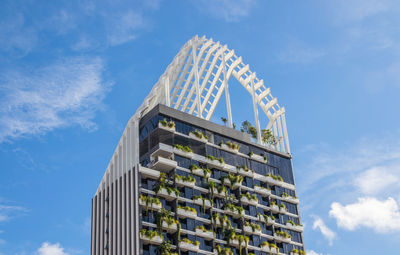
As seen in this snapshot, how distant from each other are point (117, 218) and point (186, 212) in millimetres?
10546

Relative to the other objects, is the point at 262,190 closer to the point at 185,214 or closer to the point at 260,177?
the point at 260,177

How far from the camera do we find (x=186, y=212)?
91.5 metres

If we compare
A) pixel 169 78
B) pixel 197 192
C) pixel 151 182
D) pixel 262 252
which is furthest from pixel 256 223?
pixel 169 78

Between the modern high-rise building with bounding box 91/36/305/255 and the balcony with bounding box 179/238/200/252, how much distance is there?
147mm

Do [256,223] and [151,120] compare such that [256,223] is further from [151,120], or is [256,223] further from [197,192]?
[151,120]

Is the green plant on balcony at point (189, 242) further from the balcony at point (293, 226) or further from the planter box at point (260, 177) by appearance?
the balcony at point (293, 226)

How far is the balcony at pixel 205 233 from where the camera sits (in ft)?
299

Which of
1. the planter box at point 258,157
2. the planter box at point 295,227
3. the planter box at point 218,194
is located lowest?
the planter box at point 295,227

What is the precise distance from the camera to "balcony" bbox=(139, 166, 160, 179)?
9106 cm

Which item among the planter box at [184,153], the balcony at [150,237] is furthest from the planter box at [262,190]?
the balcony at [150,237]

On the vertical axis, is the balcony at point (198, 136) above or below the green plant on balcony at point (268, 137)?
below

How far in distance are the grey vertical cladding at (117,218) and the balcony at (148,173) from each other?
3.87 feet

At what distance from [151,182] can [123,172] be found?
5.30 meters

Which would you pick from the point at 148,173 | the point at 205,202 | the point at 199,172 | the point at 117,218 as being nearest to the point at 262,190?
the point at 199,172
